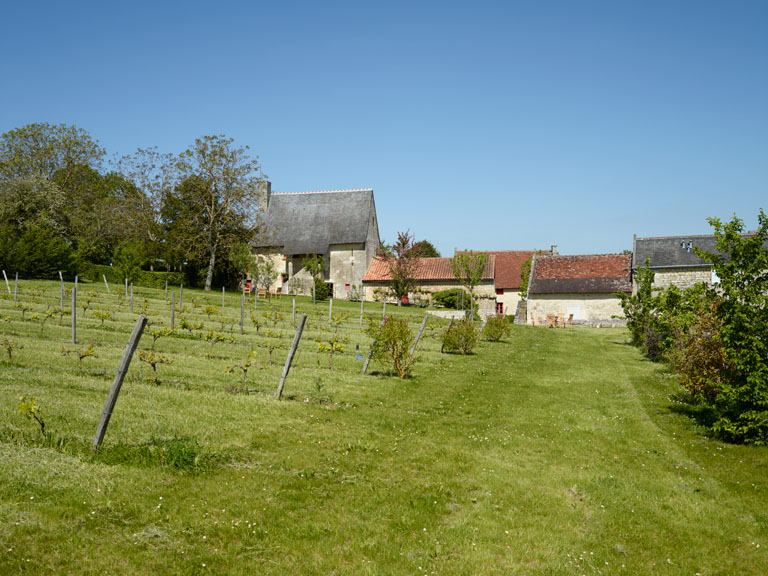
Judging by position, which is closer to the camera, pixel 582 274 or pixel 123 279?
pixel 123 279

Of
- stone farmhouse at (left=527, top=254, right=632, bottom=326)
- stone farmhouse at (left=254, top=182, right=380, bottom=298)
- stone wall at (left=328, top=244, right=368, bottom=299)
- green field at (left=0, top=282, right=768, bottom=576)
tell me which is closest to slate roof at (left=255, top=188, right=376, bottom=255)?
stone farmhouse at (left=254, top=182, right=380, bottom=298)

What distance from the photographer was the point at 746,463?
8.34 meters

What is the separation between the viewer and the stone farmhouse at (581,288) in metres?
41.9

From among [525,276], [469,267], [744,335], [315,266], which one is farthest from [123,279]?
[744,335]

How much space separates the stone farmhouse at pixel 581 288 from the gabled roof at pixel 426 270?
4543mm

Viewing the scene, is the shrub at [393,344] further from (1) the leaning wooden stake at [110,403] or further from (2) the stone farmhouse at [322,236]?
(2) the stone farmhouse at [322,236]

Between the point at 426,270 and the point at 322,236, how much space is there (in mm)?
10223

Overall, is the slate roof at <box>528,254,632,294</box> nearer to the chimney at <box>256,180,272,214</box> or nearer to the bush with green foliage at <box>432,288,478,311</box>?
the bush with green foliage at <box>432,288,478,311</box>

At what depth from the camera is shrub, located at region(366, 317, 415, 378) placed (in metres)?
14.5

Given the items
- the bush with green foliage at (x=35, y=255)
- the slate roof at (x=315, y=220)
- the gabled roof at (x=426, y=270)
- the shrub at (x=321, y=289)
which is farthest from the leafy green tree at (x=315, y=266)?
the bush with green foliage at (x=35, y=255)

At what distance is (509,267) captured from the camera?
51875 mm

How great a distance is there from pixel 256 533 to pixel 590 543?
3148 millimetres

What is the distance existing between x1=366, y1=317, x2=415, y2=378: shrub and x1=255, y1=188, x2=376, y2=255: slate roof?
3704cm

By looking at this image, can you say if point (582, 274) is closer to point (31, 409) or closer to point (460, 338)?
point (460, 338)
